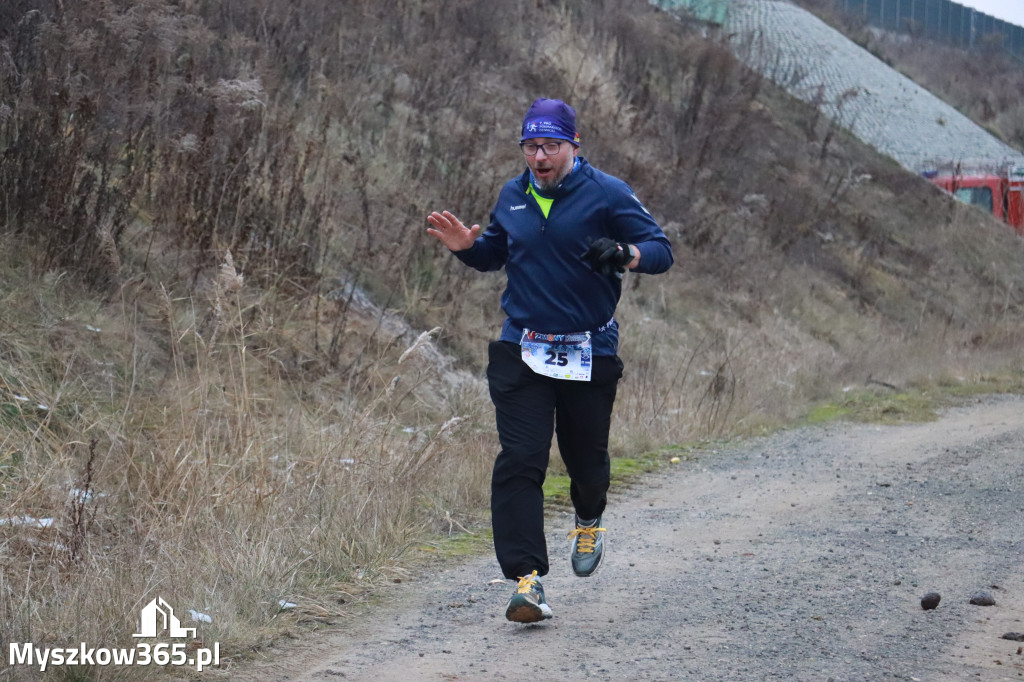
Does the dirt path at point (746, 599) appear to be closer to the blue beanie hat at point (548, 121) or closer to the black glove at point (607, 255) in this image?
the black glove at point (607, 255)

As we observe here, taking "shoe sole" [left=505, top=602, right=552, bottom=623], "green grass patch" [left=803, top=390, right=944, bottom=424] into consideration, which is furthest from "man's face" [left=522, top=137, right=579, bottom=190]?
"green grass patch" [left=803, top=390, right=944, bottom=424]

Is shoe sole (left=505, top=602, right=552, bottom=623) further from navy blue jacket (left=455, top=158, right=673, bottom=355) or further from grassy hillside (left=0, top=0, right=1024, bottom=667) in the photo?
navy blue jacket (left=455, top=158, right=673, bottom=355)

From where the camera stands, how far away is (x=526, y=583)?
4836 millimetres

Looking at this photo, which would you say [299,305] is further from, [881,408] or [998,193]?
[998,193]

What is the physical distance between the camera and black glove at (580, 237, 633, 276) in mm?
4707

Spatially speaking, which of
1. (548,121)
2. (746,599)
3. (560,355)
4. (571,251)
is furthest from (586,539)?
(548,121)

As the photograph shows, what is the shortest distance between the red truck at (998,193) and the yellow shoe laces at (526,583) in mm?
26776

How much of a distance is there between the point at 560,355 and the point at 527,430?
0.32 meters

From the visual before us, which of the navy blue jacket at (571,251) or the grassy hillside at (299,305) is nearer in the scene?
the navy blue jacket at (571,251)

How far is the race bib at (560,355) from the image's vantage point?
16.2 feet

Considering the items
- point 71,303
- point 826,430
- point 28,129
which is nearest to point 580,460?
point 71,303

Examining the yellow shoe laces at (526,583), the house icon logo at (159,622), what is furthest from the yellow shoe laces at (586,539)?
the house icon logo at (159,622)

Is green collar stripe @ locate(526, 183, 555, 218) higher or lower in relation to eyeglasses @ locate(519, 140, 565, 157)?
lower

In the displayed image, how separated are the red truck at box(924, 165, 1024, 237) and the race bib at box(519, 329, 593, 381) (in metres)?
26.5
